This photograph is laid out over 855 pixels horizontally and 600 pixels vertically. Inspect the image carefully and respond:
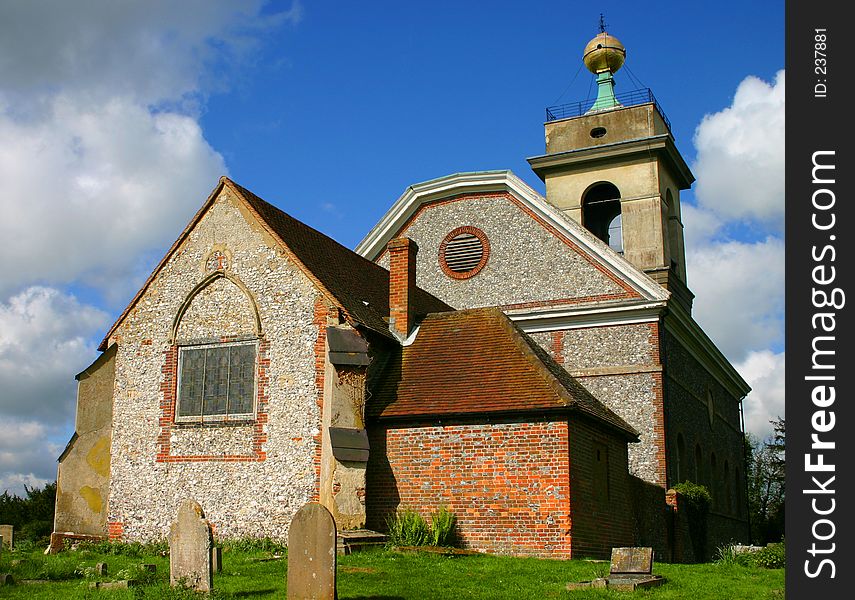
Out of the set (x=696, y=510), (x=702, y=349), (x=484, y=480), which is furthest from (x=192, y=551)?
(x=702, y=349)

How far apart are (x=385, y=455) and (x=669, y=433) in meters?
10.3

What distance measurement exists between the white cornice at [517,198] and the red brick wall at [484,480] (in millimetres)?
9575

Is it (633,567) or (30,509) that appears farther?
(30,509)

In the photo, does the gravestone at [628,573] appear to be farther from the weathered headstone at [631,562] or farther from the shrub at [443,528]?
the shrub at [443,528]

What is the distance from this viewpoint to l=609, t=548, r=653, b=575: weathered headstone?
1393cm

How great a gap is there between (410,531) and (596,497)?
4.29m

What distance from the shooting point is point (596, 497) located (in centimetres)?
1944

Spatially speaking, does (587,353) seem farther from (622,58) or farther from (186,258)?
(622,58)

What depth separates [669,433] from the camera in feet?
84.9

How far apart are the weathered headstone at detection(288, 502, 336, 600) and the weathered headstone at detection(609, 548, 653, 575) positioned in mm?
4901

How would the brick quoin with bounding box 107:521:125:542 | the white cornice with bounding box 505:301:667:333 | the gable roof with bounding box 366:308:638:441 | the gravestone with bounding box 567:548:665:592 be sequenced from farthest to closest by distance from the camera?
1. the white cornice with bounding box 505:301:667:333
2. the brick quoin with bounding box 107:521:125:542
3. the gable roof with bounding box 366:308:638:441
4. the gravestone with bounding box 567:548:665:592

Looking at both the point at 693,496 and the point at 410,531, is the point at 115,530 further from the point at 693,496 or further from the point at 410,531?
the point at 693,496

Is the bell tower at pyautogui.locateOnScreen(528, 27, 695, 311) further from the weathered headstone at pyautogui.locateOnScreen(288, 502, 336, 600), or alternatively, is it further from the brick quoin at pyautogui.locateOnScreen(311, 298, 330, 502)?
the weathered headstone at pyautogui.locateOnScreen(288, 502, 336, 600)

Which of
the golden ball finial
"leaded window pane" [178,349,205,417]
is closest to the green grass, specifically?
"leaded window pane" [178,349,205,417]
